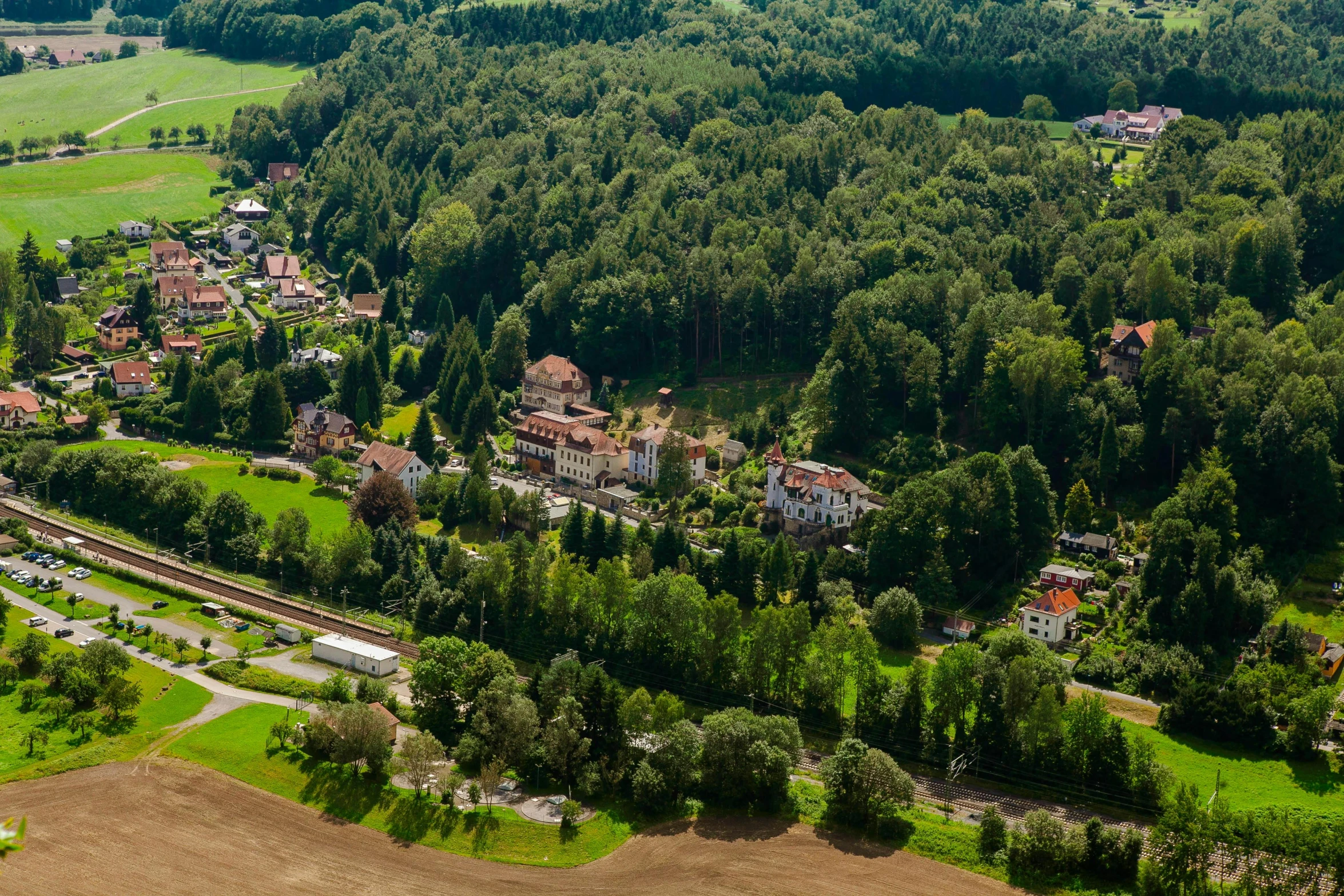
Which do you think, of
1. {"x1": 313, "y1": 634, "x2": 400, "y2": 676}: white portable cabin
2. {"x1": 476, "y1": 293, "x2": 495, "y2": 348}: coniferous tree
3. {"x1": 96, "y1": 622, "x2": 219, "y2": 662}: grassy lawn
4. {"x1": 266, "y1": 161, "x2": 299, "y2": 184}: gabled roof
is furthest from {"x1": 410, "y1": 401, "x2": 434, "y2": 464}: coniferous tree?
{"x1": 266, "y1": 161, "x2": 299, "y2": 184}: gabled roof

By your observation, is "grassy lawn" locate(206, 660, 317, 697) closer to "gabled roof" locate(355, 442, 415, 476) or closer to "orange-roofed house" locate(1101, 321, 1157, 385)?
"gabled roof" locate(355, 442, 415, 476)

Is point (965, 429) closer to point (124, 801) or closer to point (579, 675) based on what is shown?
point (579, 675)

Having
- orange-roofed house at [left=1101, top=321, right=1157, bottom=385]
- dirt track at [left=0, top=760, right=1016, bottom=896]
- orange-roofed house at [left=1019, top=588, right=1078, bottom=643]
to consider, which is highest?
orange-roofed house at [left=1101, top=321, right=1157, bottom=385]

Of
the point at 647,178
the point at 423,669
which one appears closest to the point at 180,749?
the point at 423,669

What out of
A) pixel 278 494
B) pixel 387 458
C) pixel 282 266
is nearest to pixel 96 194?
pixel 282 266

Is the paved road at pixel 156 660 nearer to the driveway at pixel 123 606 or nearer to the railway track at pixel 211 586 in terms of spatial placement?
the driveway at pixel 123 606

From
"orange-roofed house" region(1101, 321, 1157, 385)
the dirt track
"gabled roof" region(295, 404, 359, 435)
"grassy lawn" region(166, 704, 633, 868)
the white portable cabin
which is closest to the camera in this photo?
the dirt track

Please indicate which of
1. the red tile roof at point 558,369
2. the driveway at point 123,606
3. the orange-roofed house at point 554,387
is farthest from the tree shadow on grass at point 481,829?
the red tile roof at point 558,369
